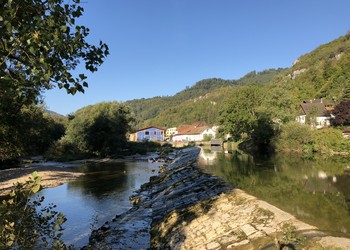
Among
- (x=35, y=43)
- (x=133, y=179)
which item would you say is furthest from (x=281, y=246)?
(x=133, y=179)

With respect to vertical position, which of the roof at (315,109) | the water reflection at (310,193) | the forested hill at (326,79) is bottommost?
the water reflection at (310,193)

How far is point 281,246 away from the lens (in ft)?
29.3

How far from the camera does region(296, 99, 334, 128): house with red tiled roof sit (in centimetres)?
8850

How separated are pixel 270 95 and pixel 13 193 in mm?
71038

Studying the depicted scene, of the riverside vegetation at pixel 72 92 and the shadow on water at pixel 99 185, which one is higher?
the riverside vegetation at pixel 72 92

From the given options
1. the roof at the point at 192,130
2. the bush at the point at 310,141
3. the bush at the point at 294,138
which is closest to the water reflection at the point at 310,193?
the bush at the point at 310,141

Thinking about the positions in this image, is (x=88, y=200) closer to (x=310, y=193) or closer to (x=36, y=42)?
(x=310, y=193)

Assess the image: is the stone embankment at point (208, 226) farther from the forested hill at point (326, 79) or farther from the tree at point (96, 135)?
the forested hill at point (326, 79)

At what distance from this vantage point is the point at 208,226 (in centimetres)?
1281

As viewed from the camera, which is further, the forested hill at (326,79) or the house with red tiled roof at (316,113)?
the forested hill at (326,79)

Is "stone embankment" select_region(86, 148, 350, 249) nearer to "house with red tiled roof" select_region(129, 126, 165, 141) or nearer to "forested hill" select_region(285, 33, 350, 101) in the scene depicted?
"forested hill" select_region(285, 33, 350, 101)

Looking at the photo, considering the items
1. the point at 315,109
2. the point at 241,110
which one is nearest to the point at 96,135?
the point at 241,110

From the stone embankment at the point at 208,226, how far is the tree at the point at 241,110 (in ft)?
192

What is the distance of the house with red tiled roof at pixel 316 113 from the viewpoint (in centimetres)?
8850
